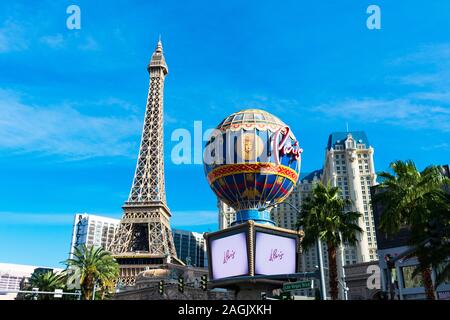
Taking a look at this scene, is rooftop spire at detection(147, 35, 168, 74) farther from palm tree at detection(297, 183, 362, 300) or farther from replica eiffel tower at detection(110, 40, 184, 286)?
palm tree at detection(297, 183, 362, 300)

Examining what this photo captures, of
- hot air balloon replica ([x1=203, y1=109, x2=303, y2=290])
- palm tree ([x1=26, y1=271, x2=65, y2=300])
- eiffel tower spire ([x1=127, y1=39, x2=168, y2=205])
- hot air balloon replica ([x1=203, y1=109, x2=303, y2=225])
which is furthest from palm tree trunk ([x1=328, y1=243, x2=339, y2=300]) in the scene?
eiffel tower spire ([x1=127, y1=39, x2=168, y2=205])

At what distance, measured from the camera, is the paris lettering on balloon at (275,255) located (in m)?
41.7

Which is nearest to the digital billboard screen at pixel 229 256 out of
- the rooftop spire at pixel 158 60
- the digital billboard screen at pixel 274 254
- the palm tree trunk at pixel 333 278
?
the digital billboard screen at pixel 274 254

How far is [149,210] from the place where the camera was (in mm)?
109812

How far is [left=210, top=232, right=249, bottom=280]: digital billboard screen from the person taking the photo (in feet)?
135

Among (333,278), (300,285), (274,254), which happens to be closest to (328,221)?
(333,278)

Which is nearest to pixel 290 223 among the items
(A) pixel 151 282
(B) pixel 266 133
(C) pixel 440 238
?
(A) pixel 151 282

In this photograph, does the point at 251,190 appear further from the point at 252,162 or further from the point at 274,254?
the point at 274,254

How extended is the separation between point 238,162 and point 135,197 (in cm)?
7375

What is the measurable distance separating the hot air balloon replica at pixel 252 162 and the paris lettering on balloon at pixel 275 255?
4.79m

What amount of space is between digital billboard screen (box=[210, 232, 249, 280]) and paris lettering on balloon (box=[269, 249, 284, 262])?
265 cm

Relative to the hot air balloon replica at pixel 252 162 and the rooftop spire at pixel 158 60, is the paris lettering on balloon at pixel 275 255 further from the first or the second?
the rooftop spire at pixel 158 60

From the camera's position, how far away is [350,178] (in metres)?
139
